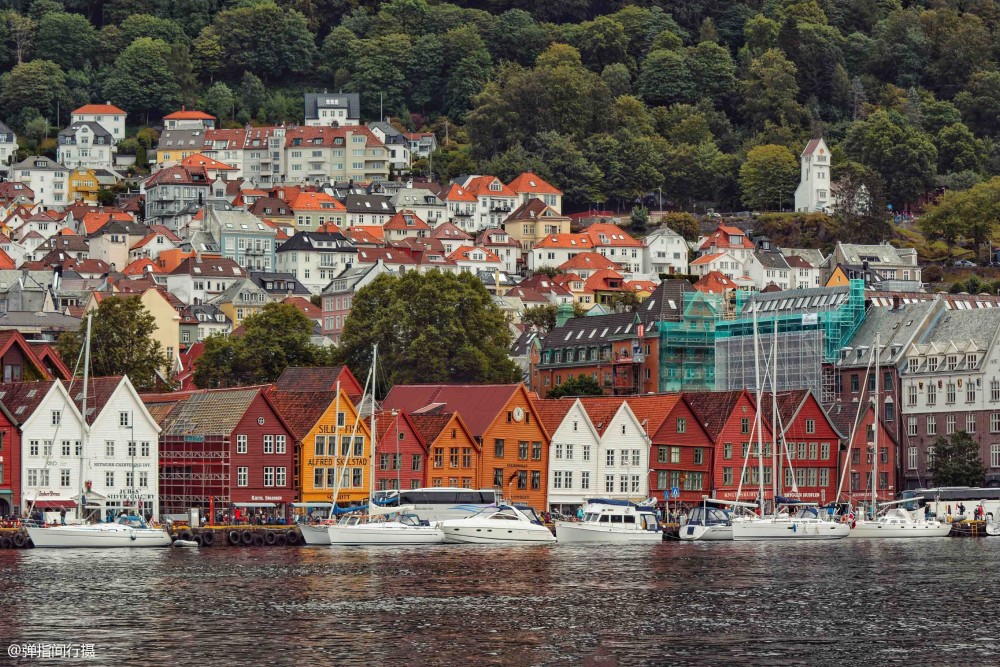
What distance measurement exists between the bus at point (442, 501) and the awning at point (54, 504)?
15.5 m

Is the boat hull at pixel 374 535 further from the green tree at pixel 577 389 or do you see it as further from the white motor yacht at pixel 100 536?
the green tree at pixel 577 389

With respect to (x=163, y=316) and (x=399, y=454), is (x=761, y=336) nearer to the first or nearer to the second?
(x=399, y=454)

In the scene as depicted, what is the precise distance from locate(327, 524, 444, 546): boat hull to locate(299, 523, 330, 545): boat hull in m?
0.38

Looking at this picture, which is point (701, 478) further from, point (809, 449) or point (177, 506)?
point (177, 506)

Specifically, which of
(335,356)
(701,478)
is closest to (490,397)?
(701,478)

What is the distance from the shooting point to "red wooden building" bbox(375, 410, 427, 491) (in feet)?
375

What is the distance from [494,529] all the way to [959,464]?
128ft

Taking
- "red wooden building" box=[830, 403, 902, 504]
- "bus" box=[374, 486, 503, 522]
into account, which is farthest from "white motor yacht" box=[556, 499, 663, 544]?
"red wooden building" box=[830, 403, 902, 504]

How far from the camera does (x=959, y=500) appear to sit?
123500mm

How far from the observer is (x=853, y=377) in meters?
143

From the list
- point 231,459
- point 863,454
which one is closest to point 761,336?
point 863,454

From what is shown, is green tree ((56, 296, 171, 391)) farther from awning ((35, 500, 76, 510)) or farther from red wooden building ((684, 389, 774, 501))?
red wooden building ((684, 389, 774, 501))

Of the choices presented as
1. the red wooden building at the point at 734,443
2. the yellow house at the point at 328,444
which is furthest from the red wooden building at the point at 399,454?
the red wooden building at the point at 734,443

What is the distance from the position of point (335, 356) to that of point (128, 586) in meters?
70.7
